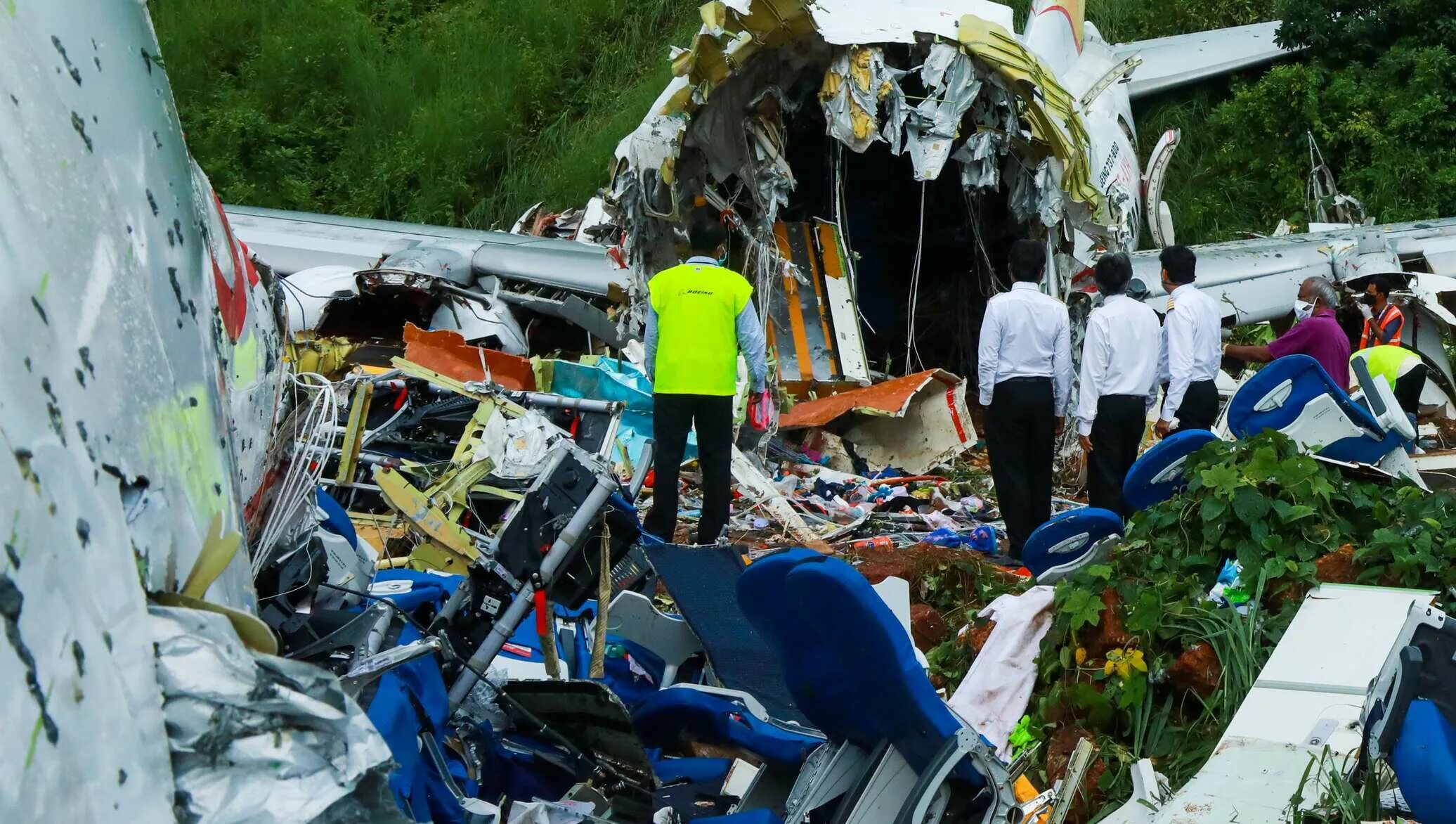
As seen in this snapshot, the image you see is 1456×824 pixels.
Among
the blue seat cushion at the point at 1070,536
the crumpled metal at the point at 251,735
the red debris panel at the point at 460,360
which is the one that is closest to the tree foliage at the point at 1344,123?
the red debris panel at the point at 460,360

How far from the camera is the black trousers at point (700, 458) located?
296 inches

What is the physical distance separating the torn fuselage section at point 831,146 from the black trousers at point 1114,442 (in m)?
2.63

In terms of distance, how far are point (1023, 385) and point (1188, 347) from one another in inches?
32.7

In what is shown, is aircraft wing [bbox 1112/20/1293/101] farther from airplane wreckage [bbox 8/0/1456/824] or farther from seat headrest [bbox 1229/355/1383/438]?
seat headrest [bbox 1229/355/1383/438]

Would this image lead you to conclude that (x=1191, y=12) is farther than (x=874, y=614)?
Yes

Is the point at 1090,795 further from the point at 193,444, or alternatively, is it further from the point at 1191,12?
the point at 1191,12

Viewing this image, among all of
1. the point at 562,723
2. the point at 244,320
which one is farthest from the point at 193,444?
the point at 562,723

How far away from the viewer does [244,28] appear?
69.0 feet

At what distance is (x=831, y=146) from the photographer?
12.0m

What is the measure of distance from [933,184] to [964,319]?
1188 millimetres

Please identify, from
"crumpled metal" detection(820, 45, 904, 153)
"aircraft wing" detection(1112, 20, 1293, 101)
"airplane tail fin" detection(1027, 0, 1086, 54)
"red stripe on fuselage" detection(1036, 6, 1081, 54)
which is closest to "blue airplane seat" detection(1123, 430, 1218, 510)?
"crumpled metal" detection(820, 45, 904, 153)

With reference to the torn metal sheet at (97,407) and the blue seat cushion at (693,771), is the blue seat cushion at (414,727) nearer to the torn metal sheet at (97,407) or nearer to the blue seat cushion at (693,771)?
the torn metal sheet at (97,407)

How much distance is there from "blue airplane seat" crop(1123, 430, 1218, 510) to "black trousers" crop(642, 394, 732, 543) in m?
→ 2.49

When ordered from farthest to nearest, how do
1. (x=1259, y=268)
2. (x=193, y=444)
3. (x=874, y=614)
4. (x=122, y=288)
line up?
(x=1259, y=268) → (x=874, y=614) → (x=193, y=444) → (x=122, y=288)
